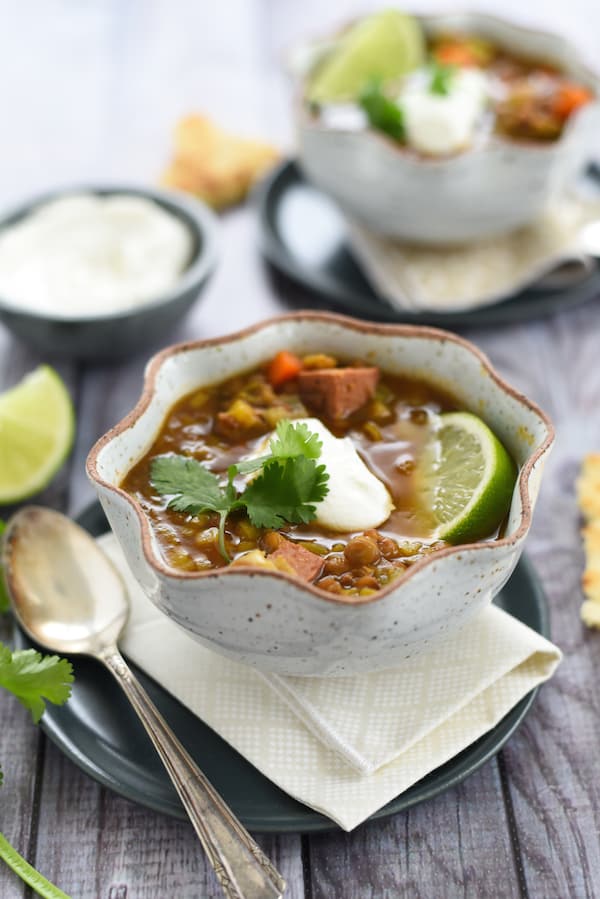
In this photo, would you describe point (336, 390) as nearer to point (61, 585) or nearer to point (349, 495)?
point (349, 495)

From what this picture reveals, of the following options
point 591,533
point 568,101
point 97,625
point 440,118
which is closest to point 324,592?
point 97,625

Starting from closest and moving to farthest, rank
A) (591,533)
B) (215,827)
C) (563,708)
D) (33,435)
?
(215,827) → (563,708) → (591,533) → (33,435)

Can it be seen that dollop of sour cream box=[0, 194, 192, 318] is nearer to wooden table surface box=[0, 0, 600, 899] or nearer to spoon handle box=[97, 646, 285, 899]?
wooden table surface box=[0, 0, 600, 899]

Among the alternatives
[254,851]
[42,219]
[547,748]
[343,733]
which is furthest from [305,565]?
[42,219]

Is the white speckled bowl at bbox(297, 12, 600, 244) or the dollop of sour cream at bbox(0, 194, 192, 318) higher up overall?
the white speckled bowl at bbox(297, 12, 600, 244)

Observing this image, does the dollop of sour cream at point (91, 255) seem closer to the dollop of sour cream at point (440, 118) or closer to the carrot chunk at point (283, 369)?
the dollop of sour cream at point (440, 118)

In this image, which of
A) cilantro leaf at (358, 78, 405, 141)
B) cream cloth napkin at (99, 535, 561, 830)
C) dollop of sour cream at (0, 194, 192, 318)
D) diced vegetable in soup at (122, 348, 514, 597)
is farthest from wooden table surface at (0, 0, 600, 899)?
cilantro leaf at (358, 78, 405, 141)

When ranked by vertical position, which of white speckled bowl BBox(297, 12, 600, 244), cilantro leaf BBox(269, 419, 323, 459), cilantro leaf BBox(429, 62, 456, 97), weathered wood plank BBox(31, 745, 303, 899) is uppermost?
cilantro leaf BBox(429, 62, 456, 97)
